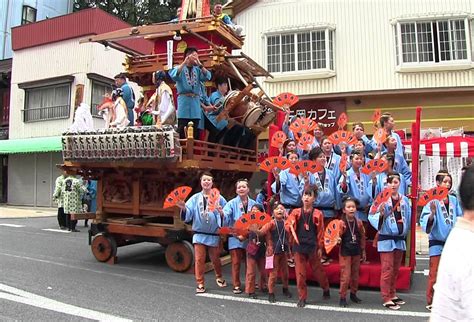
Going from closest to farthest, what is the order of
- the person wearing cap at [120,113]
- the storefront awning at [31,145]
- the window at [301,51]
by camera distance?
the person wearing cap at [120,113], the window at [301,51], the storefront awning at [31,145]

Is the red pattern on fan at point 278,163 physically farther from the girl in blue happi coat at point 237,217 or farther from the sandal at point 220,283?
the sandal at point 220,283

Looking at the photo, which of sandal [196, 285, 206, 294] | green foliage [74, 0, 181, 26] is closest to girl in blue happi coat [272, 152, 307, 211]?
sandal [196, 285, 206, 294]

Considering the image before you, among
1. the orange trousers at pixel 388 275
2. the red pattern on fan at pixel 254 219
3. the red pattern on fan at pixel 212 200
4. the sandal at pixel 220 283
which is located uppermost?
the red pattern on fan at pixel 212 200

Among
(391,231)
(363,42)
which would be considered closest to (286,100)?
(391,231)

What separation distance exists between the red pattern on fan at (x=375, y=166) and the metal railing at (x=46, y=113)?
623 inches

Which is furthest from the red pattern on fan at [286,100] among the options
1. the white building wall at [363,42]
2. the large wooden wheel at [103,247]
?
the white building wall at [363,42]

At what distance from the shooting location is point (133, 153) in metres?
6.62

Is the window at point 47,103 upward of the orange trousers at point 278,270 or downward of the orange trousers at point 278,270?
upward

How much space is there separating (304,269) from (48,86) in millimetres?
17428

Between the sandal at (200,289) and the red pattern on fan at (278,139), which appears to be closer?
the sandal at (200,289)

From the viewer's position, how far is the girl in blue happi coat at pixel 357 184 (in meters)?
5.85

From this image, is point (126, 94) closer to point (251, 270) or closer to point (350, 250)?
point (251, 270)

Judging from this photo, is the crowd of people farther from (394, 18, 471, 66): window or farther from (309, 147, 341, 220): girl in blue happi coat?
(394, 18, 471, 66): window

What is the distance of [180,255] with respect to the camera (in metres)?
6.82
